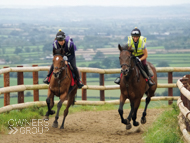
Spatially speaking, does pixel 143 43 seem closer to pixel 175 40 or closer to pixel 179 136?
pixel 179 136

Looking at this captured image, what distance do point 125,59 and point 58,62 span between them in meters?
1.86

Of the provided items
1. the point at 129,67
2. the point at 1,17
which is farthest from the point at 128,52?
the point at 1,17

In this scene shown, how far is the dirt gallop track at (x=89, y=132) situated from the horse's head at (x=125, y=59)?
1749mm

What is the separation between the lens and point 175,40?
320 ft

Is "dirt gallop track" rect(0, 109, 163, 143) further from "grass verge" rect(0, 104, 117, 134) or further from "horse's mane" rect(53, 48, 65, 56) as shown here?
"horse's mane" rect(53, 48, 65, 56)

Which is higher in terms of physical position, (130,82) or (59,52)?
(59,52)

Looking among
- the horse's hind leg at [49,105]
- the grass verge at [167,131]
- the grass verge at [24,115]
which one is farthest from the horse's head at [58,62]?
the grass verge at [167,131]

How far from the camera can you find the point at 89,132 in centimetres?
999

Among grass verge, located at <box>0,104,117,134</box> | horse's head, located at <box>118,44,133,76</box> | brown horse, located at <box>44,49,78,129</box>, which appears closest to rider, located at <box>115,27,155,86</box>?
horse's head, located at <box>118,44,133,76</box>

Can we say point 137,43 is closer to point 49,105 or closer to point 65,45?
point 65,45

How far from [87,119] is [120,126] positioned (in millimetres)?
1305

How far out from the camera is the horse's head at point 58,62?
9.52 metres

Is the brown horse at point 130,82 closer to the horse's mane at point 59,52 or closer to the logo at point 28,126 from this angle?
the horse's mane at point 59,52

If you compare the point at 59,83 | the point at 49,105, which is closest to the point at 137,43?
the point at 59,83
